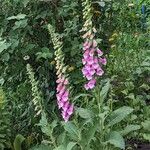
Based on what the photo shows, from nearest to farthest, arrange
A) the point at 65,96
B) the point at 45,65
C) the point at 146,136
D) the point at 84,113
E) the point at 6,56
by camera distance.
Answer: the point at 65,96
the point at 84,113
the point at 146,136
the point at 6,56
the point at 45,65

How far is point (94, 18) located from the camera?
610cm

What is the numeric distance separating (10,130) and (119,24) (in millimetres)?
2685

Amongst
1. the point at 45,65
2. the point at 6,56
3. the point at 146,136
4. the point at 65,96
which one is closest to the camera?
the point at 65,96

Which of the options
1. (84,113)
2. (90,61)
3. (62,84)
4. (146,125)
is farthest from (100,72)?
(146,125)

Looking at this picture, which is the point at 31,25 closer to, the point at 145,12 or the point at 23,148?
the point at 23,148

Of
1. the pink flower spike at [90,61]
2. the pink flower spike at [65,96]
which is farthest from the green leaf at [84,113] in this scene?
the pink flower spike at [90,61]

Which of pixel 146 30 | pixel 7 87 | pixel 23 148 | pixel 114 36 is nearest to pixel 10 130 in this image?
pixel 23 148

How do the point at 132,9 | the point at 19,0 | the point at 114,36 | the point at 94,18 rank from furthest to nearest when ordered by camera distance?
the point at 132,9
the point at 114,36
the point at 94,18
the point at 19,0

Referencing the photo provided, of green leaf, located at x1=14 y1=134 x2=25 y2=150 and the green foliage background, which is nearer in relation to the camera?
green leaf, located at x1=14 y1=134 x2=25 y2=150

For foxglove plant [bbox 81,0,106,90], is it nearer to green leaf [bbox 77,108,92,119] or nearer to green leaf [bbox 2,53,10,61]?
green leaf [bbox 77,108,92,119]

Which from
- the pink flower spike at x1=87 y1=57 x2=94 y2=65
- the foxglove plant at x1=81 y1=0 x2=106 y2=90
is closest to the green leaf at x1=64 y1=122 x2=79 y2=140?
the foxglove plant at x1=81 y1=0 x2=106 y2=90

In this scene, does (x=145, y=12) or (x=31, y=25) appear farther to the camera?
(x=145, y=12)

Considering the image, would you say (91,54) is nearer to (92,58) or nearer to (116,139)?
(92,58)

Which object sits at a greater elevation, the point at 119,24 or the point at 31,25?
the point at 31,25
